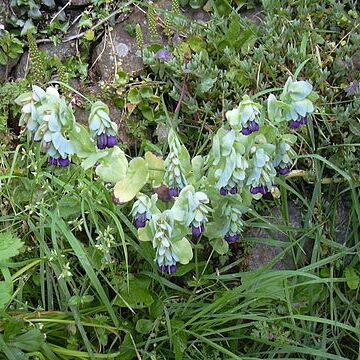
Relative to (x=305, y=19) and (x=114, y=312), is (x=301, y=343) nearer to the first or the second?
(x=114, y=312)

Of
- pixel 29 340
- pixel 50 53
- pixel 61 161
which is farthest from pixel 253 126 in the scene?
pixel 50 53

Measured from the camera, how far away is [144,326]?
2.03 meters

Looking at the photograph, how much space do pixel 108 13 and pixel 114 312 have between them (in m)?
1.52

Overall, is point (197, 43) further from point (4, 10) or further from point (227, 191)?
point (227, 191)

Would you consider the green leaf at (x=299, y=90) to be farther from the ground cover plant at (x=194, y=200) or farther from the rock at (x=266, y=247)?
the rock at (x=266, y=247)

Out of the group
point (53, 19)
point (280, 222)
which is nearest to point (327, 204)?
point (280, 222)

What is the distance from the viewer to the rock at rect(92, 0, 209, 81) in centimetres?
274

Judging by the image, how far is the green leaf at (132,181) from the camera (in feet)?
5.89

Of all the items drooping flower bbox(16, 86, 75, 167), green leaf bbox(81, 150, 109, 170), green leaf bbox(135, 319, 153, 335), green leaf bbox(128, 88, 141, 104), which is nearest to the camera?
drooping flower bbox(16, 86, 75, 167)

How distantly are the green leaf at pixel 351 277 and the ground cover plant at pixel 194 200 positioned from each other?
13mm

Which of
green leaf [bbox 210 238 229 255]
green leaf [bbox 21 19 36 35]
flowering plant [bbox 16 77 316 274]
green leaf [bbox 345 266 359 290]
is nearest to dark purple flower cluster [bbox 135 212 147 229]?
flowering plant [bbox 16 77 316 274]

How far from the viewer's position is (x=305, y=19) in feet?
8.43

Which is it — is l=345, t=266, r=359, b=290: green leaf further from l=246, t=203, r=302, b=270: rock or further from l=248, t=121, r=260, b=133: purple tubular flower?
l=248, t=121, r=260, b=133: purple tubular flower

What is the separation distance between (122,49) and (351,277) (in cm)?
153
